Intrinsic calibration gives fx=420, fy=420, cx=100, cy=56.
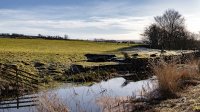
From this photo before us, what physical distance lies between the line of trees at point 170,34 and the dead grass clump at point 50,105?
90663 millimetres

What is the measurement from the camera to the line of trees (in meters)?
103

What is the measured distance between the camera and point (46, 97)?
1112 centimetres

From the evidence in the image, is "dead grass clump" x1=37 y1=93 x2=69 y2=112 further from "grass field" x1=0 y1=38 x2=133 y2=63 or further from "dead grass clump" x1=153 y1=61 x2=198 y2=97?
"grass field" x1=0 y1=38 x2=133 y2=63

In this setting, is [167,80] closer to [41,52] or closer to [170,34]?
[41,52]

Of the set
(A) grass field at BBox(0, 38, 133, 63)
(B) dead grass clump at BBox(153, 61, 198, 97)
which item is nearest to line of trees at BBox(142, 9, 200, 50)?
(A) grass field at BBox(0, 38, 133, 63)

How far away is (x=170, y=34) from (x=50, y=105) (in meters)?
99.3

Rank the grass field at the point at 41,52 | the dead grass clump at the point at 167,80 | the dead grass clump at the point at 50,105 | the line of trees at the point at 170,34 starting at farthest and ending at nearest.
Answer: the line of trees at the point at 170,34, the grass field at the point at 41,52, the dead grass clump at the point at 167,80, the dead grass clump at the point at 50,105

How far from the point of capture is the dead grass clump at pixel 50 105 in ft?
35.3

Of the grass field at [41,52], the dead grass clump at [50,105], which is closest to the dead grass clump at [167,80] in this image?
the dead grass clump at [50,105]

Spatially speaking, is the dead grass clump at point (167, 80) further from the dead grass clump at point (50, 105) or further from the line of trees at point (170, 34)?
the line of trees at point (170, 34)

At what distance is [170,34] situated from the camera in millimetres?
107938

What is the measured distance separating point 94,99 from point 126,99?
1.26 metres

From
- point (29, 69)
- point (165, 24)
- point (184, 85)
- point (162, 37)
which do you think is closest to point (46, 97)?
point (184, 85)

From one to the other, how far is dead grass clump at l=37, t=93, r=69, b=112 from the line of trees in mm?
90663
